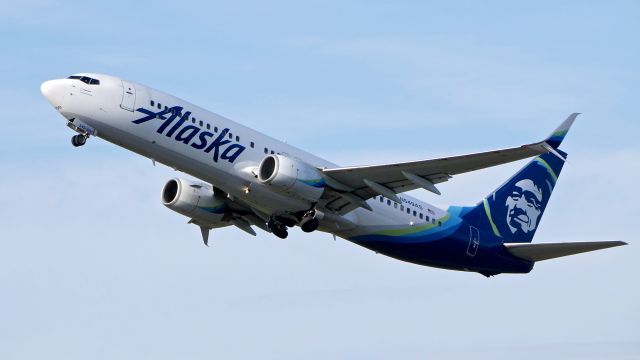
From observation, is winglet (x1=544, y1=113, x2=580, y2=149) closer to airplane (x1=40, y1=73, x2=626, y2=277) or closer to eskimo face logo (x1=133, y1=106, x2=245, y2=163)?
airplane (x1=40, y1=73, x2=626, y2=277)

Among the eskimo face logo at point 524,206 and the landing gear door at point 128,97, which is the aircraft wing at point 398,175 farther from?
the eskimo face logo at point 524,206

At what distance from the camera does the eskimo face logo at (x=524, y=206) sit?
57.5 metres

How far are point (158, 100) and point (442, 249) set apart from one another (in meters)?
14.4

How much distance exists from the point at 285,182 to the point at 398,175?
14.8 feet

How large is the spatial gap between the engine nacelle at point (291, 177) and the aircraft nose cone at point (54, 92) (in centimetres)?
802

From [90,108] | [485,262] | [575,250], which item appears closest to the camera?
[90,108]

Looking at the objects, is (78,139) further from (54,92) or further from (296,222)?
(296,222)

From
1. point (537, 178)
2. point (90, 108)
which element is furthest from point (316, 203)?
point (537, 178)

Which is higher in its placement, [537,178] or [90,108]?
[537,178]

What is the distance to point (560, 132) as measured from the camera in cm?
4750

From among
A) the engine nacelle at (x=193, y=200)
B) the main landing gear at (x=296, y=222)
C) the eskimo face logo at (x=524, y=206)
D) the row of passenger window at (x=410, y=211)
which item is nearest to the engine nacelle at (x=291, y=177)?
the main landing gear at (x=296, y=222)

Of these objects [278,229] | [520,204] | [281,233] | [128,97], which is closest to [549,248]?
[520,204]

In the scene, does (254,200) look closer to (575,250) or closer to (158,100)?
(158,100)

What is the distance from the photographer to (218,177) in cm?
4816
